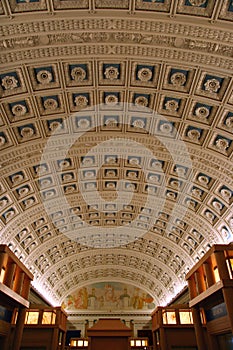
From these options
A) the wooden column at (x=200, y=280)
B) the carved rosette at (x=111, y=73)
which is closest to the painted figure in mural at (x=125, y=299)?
the wooden column at (x=200, y=280)

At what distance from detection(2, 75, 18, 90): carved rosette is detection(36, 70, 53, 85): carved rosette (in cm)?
88

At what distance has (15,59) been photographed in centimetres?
1039

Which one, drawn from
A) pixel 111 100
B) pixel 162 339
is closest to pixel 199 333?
pixel 162 339

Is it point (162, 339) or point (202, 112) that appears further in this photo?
point (162, 339)

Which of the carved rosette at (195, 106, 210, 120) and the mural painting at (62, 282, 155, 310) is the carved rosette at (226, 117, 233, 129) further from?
the mural painting at (62, 282, 155, 310)

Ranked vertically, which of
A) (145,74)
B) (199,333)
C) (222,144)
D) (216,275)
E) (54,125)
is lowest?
(199,333)

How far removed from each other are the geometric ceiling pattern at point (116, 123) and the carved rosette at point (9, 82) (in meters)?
0.04

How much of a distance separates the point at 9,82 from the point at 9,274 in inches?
330

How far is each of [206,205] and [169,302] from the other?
1553 centimetres

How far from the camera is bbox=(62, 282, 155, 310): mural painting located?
34562mm

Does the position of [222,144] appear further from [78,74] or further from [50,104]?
[50,104]

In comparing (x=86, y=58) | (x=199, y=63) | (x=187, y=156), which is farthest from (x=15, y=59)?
(x=187, y=156)

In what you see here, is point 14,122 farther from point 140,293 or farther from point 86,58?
point 140,293

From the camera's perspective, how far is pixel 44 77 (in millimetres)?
11516
